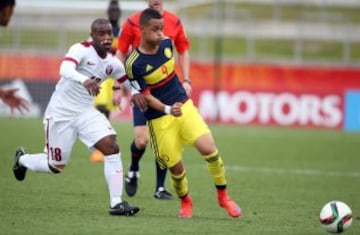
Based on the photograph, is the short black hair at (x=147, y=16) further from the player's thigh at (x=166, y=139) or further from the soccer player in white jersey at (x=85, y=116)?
the player's thigh at (x=166, y=139)

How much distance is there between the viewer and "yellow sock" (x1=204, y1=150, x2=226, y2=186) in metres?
9.47

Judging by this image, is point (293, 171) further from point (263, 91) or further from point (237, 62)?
point (237, 62)

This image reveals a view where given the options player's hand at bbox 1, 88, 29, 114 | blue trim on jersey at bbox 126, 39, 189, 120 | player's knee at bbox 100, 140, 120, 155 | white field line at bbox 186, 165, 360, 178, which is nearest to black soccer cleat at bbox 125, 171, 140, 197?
player's knee at bbox 100, 140, 120, 155

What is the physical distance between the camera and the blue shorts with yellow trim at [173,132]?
946cm

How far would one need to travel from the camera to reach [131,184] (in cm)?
1170

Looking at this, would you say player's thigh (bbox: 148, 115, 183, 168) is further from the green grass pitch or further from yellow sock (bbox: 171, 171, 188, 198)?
the green grass pitch

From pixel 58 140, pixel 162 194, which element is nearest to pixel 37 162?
pixel 58 140

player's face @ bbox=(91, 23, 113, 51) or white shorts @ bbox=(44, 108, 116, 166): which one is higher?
player's face @ bbox=(91, 23, 113, 51)

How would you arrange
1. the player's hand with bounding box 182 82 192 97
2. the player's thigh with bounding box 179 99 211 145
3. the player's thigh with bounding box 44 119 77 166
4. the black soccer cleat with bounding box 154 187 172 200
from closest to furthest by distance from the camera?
the player's thigh with bounding box 179 99 211 145 < the player's thigh with bounding box 44 119 77 166 < the player's hand with bounding box 182 82 192 97 < the black soccer cleat with bounding box 154 187 172 200

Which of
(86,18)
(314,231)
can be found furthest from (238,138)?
(314,231)

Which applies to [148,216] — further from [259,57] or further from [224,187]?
[259,57]

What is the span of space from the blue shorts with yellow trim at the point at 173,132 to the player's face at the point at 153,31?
0.79 metres

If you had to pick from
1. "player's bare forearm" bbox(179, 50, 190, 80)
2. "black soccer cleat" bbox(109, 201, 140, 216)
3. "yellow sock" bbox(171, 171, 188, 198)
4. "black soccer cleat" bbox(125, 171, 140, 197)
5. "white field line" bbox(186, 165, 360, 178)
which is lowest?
"white field line" bbox(186, 165, 360, 178)

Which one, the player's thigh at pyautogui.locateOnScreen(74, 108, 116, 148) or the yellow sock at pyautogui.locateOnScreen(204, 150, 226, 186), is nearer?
the yellow sock at pyautogui.locateOnScreen(204, 150, 226, 186)
